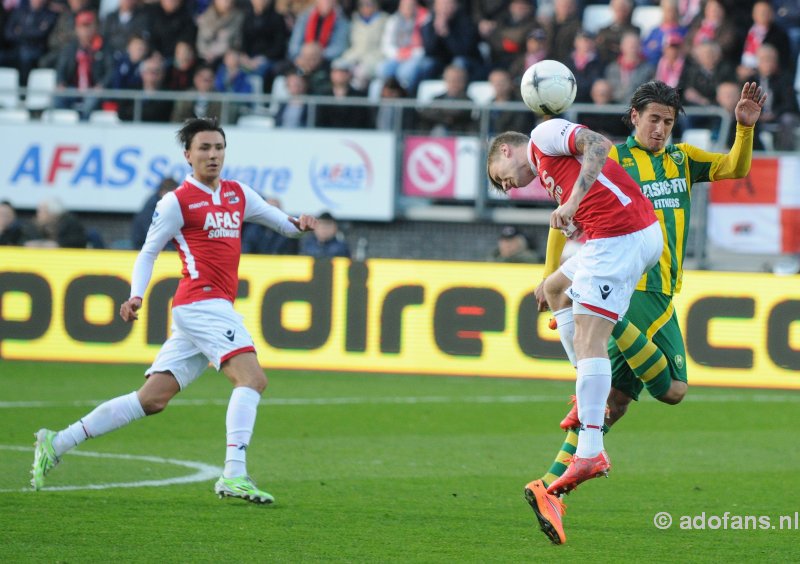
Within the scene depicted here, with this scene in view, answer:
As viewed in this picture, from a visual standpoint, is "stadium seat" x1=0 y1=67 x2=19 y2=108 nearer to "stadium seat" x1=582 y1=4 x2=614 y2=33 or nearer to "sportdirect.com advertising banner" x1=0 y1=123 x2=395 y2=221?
"sportdirect.com advertising banner" x1=0 y1=123 x2=395 y2=221

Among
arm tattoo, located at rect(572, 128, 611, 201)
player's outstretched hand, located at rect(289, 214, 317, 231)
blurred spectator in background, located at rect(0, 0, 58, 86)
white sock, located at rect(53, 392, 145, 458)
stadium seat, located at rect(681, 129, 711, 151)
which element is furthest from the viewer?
blurred spectator in background, located at rect(0, 0, 58, 86)

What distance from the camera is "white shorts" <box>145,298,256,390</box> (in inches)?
301

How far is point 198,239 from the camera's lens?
25.7 ft

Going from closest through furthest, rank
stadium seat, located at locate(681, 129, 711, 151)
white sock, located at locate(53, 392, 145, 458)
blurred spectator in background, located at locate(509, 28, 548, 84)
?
white sock, located at locate(53, 392, 145, 458), stadium seat, located at locate(681, 129, 711, 151), blurred spectator in background, located at locate(509, 28, 548, 84)

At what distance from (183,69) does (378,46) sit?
103 inches

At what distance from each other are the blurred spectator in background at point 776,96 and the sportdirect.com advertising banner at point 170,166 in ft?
14.5

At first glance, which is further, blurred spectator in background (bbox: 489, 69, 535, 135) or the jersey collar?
blurred spectator in background (bbox: 489, 69, 535, 135)

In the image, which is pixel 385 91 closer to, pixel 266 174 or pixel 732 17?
pixel 266 174

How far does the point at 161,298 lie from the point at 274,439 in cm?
498

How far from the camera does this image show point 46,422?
10.9 m

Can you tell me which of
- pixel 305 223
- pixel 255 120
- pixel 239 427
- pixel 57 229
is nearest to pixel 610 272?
pixel 305 223

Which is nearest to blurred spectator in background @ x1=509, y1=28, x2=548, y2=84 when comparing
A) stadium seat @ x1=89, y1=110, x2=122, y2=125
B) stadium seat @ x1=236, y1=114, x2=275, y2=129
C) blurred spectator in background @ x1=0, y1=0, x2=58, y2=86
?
stadium seat @ x1=236, y1=114, x2=275, y2=129

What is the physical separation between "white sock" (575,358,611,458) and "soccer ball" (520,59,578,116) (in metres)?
1.31

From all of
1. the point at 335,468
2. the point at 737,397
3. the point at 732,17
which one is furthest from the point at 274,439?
the point at 732,17
